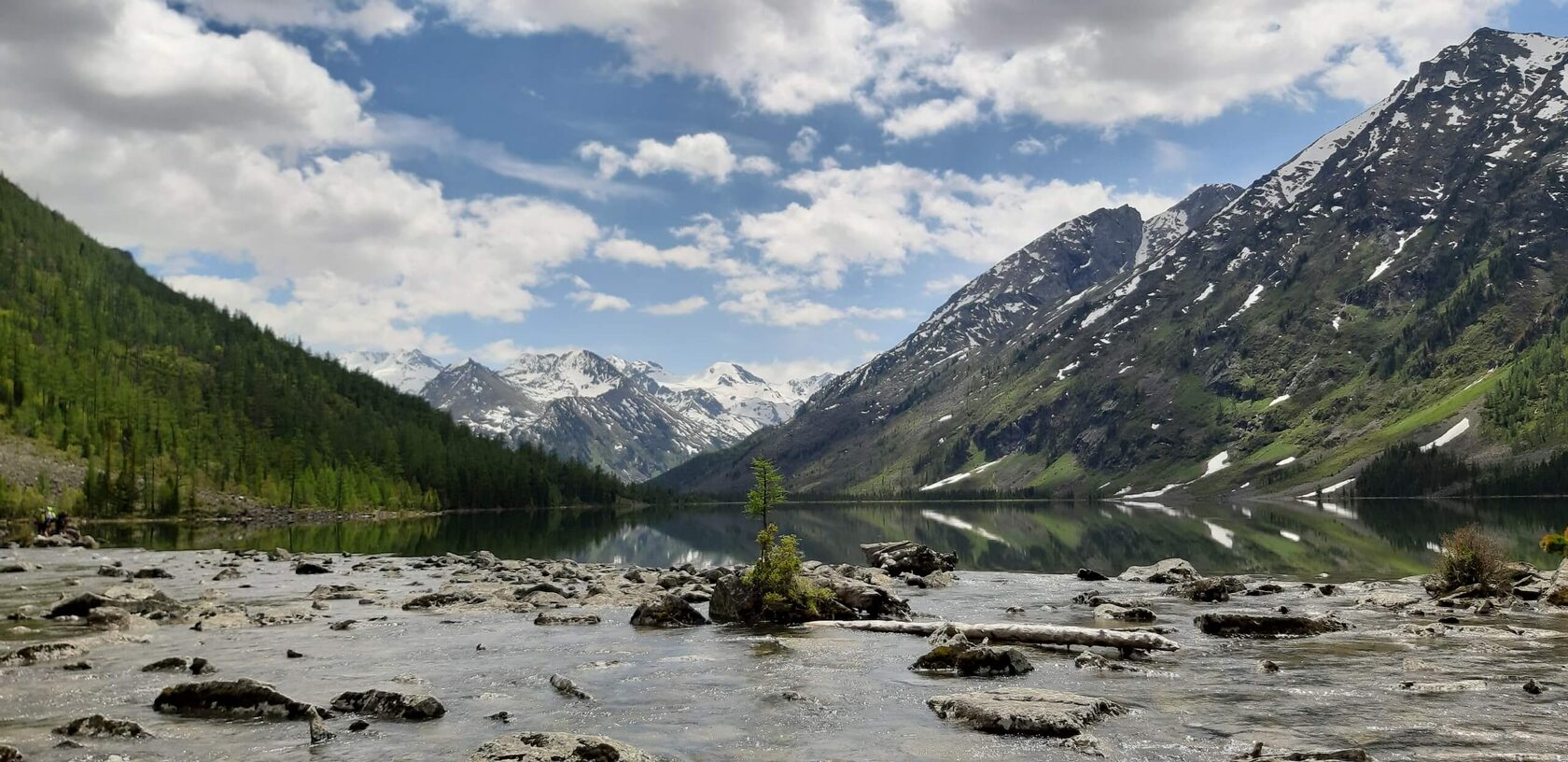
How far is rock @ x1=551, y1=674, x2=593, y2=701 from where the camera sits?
23625mm

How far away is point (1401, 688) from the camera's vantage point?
2367cm

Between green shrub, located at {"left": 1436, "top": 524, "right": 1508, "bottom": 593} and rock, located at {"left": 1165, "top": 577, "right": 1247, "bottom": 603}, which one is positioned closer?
green shrub, located at {"left": 1436, "top": 524, "right": 1508, "bottom": 593}

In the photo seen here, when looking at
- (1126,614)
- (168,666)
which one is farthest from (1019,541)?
(168,666)

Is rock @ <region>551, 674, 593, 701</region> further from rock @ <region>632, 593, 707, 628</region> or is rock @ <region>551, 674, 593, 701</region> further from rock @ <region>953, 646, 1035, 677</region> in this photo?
rock @ <region>632, 593, 707, 628</region>

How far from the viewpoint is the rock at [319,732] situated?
18.3 metres

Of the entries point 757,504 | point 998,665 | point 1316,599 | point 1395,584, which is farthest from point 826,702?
point 1395,584

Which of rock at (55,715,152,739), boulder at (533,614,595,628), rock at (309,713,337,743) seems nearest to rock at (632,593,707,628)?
boulder at (533,614,595,628)

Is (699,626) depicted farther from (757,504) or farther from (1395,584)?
(1395,584)

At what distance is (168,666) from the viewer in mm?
26391

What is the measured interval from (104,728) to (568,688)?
32.2ft

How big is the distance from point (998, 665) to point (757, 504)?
66.2 feet

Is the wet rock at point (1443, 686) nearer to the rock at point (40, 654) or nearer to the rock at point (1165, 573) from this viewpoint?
the rock at point (1165, 573)

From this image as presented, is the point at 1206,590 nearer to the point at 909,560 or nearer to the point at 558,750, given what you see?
the point at 909,560

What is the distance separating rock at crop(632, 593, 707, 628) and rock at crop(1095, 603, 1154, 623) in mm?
18240
